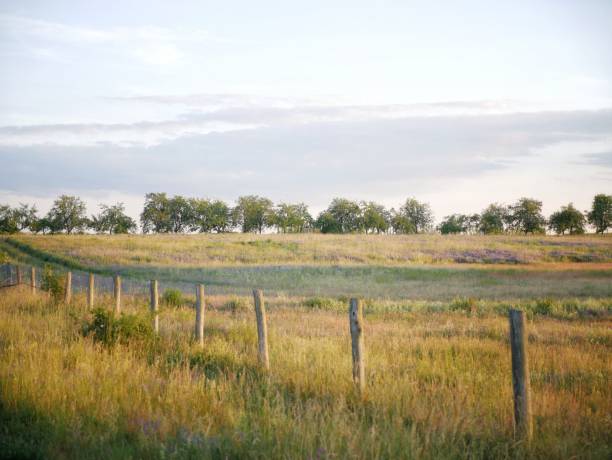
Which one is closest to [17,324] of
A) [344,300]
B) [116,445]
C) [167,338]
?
[167,338]

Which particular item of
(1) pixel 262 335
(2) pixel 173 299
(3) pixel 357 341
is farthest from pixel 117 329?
(2) pixel 173 299

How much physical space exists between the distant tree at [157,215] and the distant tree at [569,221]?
354 ft

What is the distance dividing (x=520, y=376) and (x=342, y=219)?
444 ft

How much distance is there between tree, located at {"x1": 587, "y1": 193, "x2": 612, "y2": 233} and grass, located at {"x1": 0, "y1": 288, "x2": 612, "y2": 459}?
127 meters

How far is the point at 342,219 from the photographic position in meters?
141

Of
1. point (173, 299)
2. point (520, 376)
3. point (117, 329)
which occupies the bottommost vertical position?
point (173, 299)

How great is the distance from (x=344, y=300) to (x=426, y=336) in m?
11.5

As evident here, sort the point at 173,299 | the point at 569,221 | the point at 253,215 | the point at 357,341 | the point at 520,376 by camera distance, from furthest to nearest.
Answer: the point at 253,215 < the point at 569,221 < the point at 173,299 < the point at 357,341 < the point at 520,376

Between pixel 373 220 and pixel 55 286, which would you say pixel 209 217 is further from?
pixel 55 286

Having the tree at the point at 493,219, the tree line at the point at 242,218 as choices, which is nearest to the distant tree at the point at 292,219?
the tree line at the point at 242,218

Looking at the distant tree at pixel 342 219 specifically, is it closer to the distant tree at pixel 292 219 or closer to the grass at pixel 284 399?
the distant tree at pixel 292 219

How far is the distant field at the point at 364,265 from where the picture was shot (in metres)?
32.7

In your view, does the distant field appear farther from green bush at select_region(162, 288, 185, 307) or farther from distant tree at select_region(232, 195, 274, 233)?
distant tree at select_region(232, 195, 274, 233)

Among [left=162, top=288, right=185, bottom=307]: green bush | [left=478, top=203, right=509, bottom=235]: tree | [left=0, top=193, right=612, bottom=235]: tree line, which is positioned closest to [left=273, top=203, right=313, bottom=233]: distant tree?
[left=0, top=193, right=612, bottom=235]: tree line
